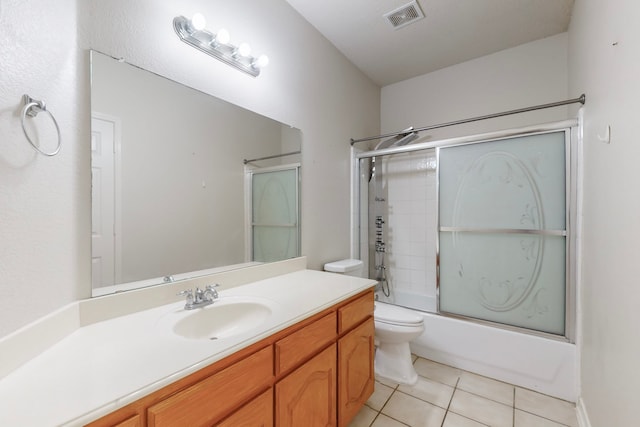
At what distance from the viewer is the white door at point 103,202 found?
102cm

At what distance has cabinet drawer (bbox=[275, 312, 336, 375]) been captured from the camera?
1.00 meters

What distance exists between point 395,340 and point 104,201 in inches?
75.0

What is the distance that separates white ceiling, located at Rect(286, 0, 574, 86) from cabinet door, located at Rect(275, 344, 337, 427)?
7.20 ft

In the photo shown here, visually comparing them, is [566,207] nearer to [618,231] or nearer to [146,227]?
[618,231]

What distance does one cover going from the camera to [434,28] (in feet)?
6.94

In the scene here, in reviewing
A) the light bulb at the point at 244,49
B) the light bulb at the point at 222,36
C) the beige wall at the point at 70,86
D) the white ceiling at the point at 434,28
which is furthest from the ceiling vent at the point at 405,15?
the light bulb at the point at 222,36

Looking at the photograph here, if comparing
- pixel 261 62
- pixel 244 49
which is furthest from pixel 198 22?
pixel 261 62

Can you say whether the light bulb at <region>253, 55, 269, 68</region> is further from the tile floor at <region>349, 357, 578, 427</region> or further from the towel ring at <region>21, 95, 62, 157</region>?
the tile floor at <region>349, 357, 578, 427</region>

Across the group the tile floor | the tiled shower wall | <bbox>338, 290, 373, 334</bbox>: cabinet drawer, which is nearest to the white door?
<bbox>338, 290, 373, 334</bbox>: cabinet drawer

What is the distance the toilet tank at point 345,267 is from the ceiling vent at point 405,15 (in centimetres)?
189

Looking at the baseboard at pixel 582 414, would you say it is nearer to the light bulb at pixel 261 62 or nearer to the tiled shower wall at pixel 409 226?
the tiled shower wall at pixel 409 226

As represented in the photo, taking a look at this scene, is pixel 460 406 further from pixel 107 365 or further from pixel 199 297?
pixel 107 365

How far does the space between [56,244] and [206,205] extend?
2.03 ft

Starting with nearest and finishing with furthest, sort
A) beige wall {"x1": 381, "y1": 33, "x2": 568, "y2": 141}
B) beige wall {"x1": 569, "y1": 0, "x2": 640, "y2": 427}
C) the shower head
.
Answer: beige wall {"x1": 569, "y1": 0, "x2": 640, "y2": 427} → beige wall {"x1": 381, "y1": 33, "x2": 568, "y2": 141} → the shower head
